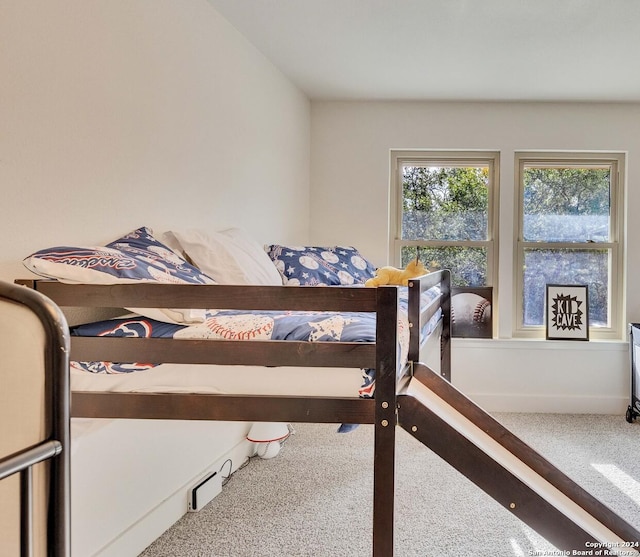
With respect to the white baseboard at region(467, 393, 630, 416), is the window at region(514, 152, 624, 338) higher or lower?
higher

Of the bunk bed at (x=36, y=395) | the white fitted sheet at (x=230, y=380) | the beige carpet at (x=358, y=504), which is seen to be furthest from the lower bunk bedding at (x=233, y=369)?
the beige carpet at (x=358, y=504)

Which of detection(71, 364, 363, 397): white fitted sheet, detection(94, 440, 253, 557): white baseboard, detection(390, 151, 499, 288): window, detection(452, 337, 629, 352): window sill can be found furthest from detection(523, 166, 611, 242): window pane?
detection(71, 364, 363, 397): white fitted sheet

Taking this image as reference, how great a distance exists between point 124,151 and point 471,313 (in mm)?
2689

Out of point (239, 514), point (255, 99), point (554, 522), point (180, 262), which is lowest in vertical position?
point (239, 514)

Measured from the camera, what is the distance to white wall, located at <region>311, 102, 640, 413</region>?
3.48 m

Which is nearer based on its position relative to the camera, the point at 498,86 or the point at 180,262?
the point at 180,262

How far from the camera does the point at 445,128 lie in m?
3.59

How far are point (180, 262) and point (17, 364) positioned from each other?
103 centimetres

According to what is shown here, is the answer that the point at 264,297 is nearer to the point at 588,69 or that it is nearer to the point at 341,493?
the point at 341,493

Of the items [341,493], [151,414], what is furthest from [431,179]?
[151,414]

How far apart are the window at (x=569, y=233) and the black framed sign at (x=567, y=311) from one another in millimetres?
91

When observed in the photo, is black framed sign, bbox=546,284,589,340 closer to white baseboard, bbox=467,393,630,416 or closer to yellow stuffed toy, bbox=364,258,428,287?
white baseboard, bbox=467,393,630,416

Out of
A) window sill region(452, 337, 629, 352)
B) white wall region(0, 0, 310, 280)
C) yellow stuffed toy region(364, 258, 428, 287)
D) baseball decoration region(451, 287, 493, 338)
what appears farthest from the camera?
baseball decoration region(451, 287, 493, 338)

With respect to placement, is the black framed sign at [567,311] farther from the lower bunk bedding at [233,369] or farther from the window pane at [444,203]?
the lower bunk bedding at [233,369]
